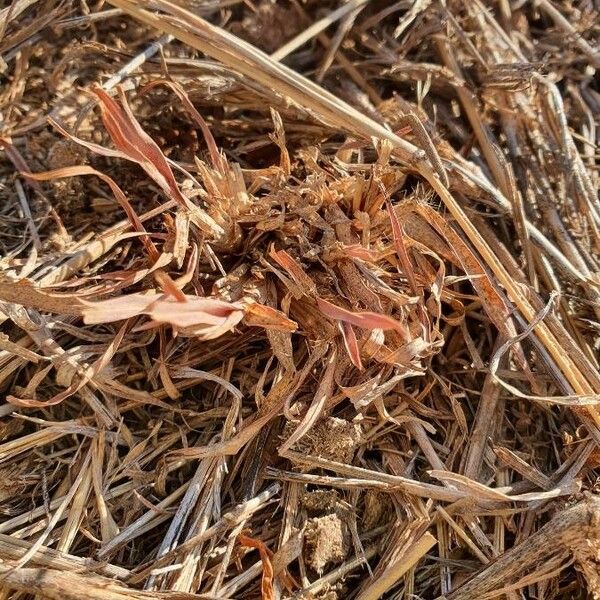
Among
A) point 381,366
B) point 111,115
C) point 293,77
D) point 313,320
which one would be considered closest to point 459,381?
point 381,366

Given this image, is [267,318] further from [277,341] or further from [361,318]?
[361,318]

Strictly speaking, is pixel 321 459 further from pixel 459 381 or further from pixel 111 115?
pixel 111 115

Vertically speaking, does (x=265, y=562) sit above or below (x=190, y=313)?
below

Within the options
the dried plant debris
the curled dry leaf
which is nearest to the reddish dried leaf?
the dried plant debris

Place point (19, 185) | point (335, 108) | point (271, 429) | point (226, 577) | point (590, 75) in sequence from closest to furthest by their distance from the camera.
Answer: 1. point (226, 577)
2. point (271, 429)
3. point (335, 108)
4. point (19, 185)
5. point (590, 75)

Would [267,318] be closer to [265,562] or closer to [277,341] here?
[277,341]

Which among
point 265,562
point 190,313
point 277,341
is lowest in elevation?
point 265,562

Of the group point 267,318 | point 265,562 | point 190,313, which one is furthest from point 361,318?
point 265,562

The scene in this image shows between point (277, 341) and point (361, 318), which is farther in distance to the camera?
point (277, 341)
